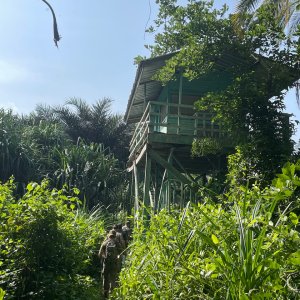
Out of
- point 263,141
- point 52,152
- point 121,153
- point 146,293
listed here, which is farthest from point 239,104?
point 121,153

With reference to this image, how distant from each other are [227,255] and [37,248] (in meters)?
4.72

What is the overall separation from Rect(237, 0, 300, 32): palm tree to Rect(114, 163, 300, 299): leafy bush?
7543 millimetres

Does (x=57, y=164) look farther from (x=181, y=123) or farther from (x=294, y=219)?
(x=294, y=219)

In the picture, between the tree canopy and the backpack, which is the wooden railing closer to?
the tree canopy

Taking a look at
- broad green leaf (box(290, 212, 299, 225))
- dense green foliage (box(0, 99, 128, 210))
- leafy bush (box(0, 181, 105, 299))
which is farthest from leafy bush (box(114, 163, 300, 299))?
dense green foliage (box(0, 99, 128, 210))

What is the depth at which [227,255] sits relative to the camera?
394cm

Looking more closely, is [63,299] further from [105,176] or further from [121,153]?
[121,153]

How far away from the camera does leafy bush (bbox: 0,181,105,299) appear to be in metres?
7.71

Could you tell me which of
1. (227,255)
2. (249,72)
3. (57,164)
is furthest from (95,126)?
(227,255)

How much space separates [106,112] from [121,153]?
289 cm

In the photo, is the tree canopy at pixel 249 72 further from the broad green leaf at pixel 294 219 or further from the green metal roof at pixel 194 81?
the broad green leaf at pixel 294 219

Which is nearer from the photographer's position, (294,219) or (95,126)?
(294,219)

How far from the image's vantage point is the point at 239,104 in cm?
1226

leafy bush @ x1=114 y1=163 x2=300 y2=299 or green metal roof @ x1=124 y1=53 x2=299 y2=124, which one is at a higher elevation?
green metal roof @ x1=124 y1=53 x2=299 y2=124
